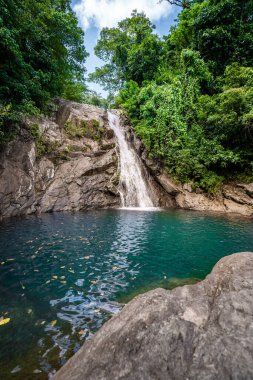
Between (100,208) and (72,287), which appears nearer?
(72,287)

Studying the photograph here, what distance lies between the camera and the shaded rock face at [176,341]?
1.69m

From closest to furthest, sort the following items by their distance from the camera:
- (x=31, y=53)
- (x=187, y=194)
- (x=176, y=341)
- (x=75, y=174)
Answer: (x=176, y=341)
(x=31, y=53)
(x=75, y=174)
(x=187, y=194)

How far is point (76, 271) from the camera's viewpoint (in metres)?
5.55

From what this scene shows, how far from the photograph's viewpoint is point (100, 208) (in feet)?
55.4

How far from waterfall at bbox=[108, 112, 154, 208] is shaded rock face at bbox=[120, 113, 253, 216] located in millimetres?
906

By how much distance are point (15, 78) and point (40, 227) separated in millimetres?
8437

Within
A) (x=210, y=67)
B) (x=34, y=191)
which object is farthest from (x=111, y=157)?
(x=210, y=67)

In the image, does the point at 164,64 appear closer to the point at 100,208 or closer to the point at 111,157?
the point at 111,157

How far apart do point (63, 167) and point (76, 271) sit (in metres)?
11.5

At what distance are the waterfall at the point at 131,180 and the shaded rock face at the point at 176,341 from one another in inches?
617

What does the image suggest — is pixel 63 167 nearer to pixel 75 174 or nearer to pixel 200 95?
pixel 75 174

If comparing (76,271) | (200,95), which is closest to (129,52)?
(200,95)

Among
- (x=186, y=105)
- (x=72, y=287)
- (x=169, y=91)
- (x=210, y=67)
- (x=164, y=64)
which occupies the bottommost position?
(x=72, y=287)

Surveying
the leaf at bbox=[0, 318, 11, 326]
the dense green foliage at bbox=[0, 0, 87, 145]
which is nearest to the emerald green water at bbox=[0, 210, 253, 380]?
the leaf at bbox=[0, 318, 11, 326]
